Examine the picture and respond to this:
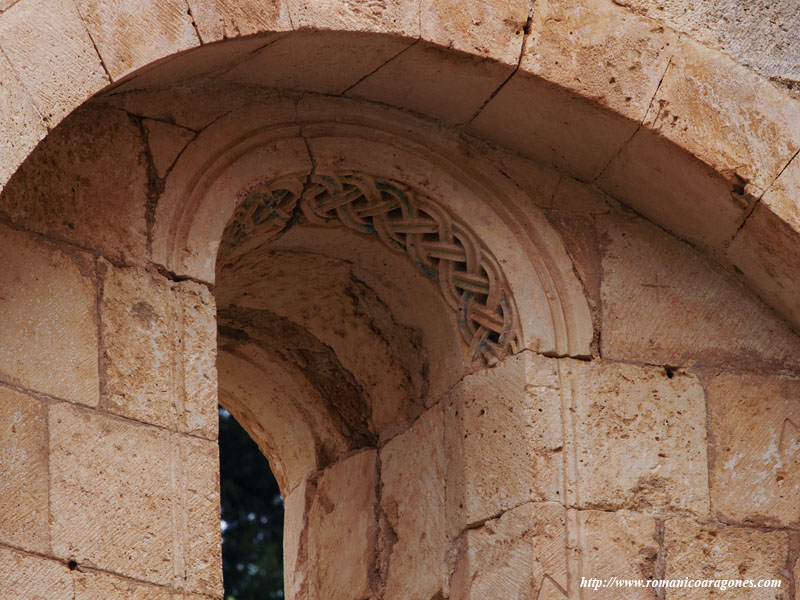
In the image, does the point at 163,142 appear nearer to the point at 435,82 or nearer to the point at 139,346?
the point at 139,346

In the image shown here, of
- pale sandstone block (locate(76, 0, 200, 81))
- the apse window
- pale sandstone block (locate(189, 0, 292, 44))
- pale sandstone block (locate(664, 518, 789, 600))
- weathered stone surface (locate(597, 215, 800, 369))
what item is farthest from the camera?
the apse window

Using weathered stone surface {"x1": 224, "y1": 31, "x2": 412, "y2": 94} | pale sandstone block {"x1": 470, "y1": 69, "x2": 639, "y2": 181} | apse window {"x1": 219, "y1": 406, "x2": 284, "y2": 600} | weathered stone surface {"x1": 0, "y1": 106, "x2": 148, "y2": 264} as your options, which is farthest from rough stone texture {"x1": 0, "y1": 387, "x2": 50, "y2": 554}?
apse window {"x1": 219, "y1": 406, "x2": 284, "y2": 600}

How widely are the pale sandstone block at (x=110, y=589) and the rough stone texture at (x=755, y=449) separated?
5.69 ft

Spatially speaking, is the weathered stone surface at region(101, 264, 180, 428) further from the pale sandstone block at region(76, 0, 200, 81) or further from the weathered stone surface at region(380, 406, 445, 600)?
the weathered stone surface at region(380, 406, 445, 600)

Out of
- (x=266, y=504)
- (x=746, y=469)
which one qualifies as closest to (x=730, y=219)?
(x=746, y=469)

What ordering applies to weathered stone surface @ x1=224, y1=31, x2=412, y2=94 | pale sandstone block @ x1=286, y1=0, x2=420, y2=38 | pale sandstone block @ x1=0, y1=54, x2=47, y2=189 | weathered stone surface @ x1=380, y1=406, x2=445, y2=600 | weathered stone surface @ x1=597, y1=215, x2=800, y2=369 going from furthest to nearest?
weathered stone surface @ x1=380, y1=406, x2=445, y2=600 < weathered stone surface @ x1=597, y1=215, x2=800, y2=369 < weathered stone surface @ x1=224, y1=31, x2=412, y2=94 < pale sandstone block @ x1=286, y1=0, x2=420, y2=38 < pale sandstone block @ x1=0, y1=54, x2=47, y2=189

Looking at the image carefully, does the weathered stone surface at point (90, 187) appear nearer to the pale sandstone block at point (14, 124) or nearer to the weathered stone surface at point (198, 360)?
the weathered stone surface at point (198, 360)

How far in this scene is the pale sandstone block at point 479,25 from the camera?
161 inches

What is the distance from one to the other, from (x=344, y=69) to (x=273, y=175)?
1.25 ft

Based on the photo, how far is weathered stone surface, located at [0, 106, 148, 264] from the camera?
386 cm

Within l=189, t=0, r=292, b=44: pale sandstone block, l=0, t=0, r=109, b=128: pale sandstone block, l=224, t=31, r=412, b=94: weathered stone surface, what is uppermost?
l=224, t=31, r=412, b=94: weathered stone surface

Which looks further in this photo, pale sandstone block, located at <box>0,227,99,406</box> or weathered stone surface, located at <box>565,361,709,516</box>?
weathered stone surface, located at <box>565,361,709,516</box>

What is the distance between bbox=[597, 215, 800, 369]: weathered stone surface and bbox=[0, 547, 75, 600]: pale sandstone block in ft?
6.09

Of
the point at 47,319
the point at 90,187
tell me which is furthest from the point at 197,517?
the point at 90,187
